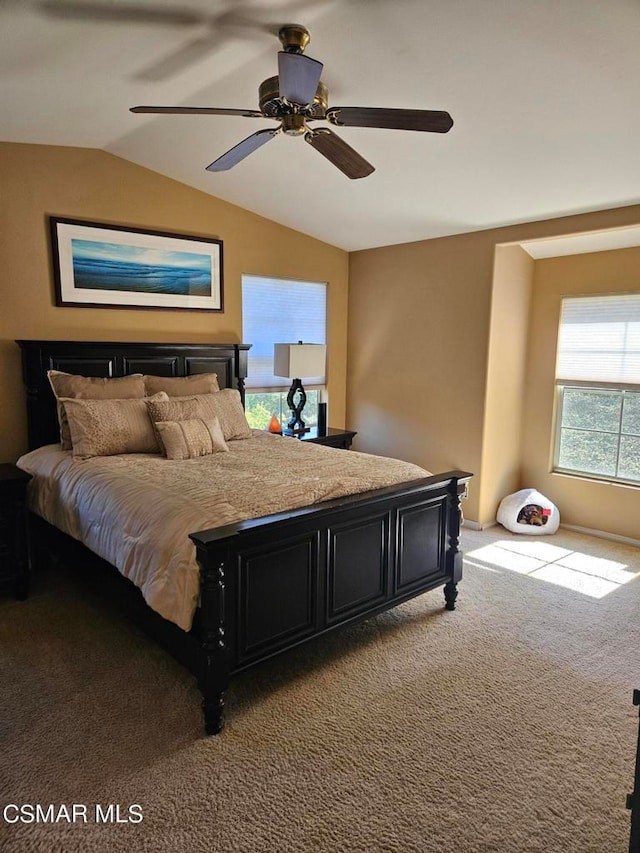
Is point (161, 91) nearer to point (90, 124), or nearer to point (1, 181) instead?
point (90, 124)

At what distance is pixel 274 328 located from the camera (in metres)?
5.03

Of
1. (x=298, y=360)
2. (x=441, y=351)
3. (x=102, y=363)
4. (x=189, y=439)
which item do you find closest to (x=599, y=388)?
(x=441, y=351)

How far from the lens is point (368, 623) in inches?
122

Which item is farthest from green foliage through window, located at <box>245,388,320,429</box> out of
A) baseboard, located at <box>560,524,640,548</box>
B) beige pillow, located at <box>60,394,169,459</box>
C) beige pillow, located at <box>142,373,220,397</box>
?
baseboard, located at <box>560,524,640,548</box>

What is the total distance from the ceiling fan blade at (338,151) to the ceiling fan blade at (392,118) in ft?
0.37

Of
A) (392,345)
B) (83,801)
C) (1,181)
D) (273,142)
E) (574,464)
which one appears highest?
(273,142)

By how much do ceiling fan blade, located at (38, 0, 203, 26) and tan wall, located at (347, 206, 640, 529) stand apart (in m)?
2.80

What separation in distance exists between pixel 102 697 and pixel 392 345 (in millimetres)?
3710

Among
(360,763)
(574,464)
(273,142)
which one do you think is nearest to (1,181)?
(273,142)

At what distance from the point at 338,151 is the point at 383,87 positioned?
1.53 feet

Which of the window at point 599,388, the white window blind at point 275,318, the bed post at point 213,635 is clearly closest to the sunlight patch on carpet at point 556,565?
the window at point 599,388

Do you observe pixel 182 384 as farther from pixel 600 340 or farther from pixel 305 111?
pixel 600 340

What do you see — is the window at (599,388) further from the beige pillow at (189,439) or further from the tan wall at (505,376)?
the beige pillow at (189,439)

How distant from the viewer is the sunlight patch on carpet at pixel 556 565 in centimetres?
363
